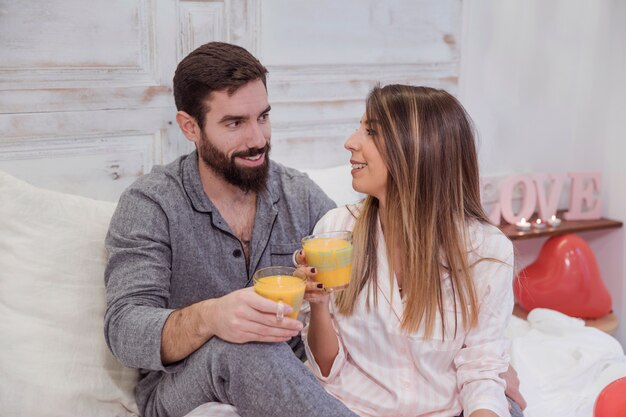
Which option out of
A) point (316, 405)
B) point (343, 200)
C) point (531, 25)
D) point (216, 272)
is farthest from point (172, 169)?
point (531, 25)

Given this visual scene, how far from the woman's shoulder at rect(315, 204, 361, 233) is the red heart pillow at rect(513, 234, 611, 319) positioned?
1260 mm

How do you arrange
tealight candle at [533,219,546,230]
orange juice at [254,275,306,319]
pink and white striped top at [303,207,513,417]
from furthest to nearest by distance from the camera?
tealight candle at [533,219,546,230]
pink and white striped top at [303,207,513,417]
orange juice at [254,275,306,319]

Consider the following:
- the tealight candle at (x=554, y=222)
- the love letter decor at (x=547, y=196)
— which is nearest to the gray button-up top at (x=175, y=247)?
the love letter decor at (x=547, y=196)

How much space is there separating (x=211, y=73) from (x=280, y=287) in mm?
709

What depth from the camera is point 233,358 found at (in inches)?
61.3

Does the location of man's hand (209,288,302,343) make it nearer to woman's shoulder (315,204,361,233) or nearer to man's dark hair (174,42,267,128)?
woman's shoulder (315,204,361,233)

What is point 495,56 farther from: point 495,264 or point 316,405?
point 316,405

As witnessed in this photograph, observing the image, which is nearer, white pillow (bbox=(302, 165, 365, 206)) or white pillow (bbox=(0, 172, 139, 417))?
white pillow (bbox=(0, 172, 139, 417))

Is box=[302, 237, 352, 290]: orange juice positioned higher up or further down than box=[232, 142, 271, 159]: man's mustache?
further down

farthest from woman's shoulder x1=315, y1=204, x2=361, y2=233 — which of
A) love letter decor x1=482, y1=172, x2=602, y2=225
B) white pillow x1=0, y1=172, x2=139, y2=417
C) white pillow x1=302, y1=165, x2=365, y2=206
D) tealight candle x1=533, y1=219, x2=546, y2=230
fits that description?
tealight candle x1=533, y1=219, x2=546, y2=230

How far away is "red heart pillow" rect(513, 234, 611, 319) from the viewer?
287cm

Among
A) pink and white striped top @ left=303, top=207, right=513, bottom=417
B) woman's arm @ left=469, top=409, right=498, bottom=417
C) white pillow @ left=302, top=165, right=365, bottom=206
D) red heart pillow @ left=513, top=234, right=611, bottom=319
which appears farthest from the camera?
red heart pillow @ left=513, top=234, right=611, bottom=319

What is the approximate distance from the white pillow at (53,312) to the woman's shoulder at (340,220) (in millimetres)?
613

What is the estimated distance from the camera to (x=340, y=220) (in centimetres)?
187
